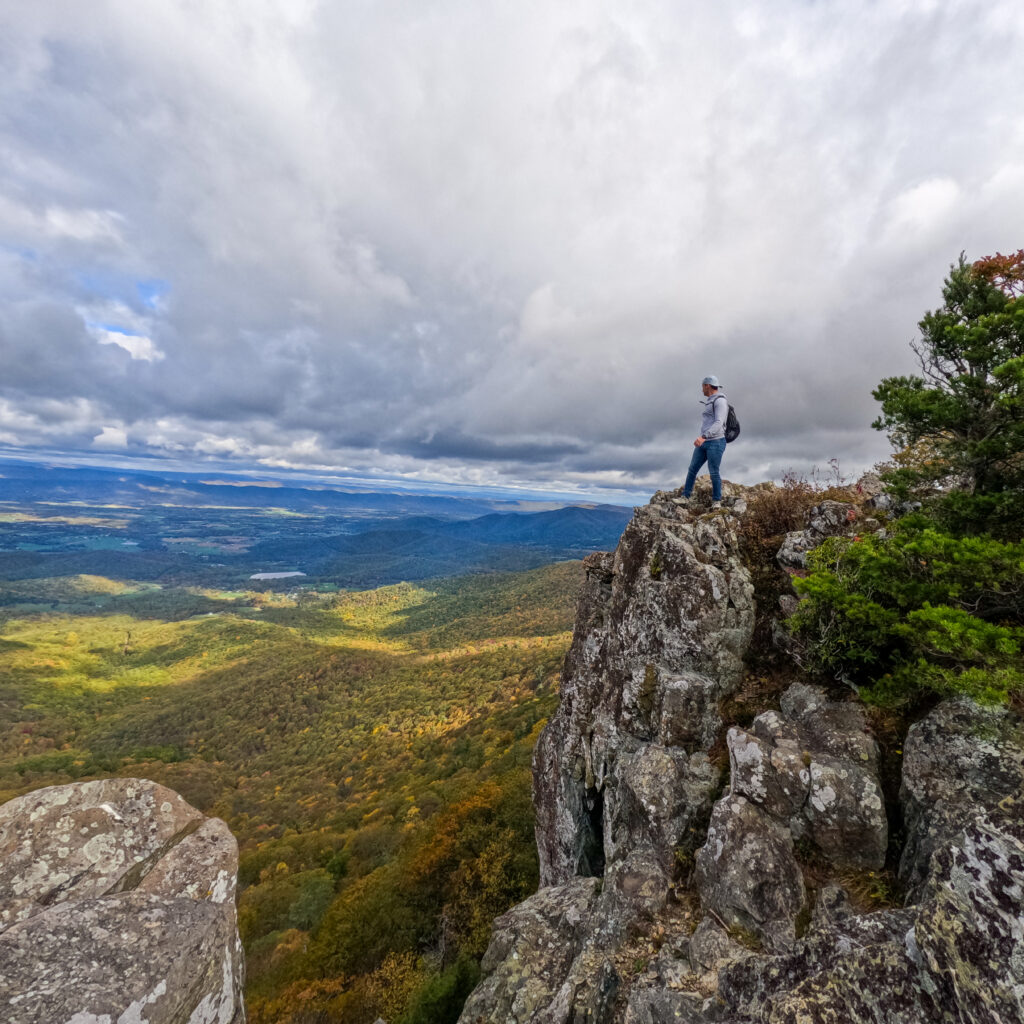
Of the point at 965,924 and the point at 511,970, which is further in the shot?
the point at 511,970

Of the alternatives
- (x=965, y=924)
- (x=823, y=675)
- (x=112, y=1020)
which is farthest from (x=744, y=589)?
(x=112, y=1020)

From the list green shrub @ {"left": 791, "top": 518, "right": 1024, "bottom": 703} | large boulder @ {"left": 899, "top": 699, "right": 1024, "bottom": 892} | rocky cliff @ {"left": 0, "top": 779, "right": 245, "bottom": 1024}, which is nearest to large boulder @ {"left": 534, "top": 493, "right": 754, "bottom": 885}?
green shrub @ {"left": 791, "top": 518, "right": 1024, "bottom": 703}

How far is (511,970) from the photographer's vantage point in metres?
12.3

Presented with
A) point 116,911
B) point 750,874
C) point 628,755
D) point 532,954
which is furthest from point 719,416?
point 116,911

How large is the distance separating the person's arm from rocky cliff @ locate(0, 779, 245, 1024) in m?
21.5

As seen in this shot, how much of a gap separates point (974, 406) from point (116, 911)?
23841 millimetres

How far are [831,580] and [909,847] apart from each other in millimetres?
5423

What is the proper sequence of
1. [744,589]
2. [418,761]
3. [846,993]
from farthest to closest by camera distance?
[418,761]
[744,589]
[846,993]

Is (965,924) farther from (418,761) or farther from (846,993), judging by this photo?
(418,761)

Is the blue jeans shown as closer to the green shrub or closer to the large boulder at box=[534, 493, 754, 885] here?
the large boulder at box=[534, 493, 754, 885]

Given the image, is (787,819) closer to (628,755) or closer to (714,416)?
(628,755)

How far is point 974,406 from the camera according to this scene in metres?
10.4

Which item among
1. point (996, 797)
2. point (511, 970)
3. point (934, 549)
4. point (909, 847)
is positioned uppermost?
point (934, 549)

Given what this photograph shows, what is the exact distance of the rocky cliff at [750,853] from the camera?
5680mm
